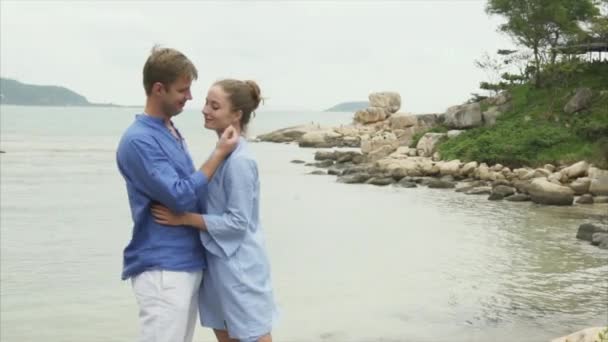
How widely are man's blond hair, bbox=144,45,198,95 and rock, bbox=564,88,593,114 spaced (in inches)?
1220

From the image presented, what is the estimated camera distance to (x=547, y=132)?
29641 mm

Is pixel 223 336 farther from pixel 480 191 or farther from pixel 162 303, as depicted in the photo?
pixel 480 191

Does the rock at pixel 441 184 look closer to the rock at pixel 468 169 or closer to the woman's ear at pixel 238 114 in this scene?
the rock at pixel 468 169

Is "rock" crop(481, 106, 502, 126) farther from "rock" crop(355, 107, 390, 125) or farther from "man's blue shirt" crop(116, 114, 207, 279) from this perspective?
"man's blue shirt" crop(116, 114, 207, 279)

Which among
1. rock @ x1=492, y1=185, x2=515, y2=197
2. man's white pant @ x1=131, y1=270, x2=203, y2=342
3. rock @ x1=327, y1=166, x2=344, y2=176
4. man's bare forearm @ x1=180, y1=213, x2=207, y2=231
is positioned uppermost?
man's bare forearm @ x1=180, y1=213, x2=207, y2=231

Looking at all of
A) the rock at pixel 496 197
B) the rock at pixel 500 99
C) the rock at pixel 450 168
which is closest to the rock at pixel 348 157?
the rock at pixel 500 99

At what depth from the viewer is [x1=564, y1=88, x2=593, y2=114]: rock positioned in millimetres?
31891

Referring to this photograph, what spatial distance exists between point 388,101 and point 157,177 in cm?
5544

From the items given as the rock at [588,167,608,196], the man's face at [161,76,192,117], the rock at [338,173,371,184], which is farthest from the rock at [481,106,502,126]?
the man's face at [161,76,192,117]

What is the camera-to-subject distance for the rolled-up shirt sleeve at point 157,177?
301 cm

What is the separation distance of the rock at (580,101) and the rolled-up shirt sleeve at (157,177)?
102 ft

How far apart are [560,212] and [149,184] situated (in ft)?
59.3

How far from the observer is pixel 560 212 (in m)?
19.7

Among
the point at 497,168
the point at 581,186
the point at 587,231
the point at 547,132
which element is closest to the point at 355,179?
the point at 497,168
